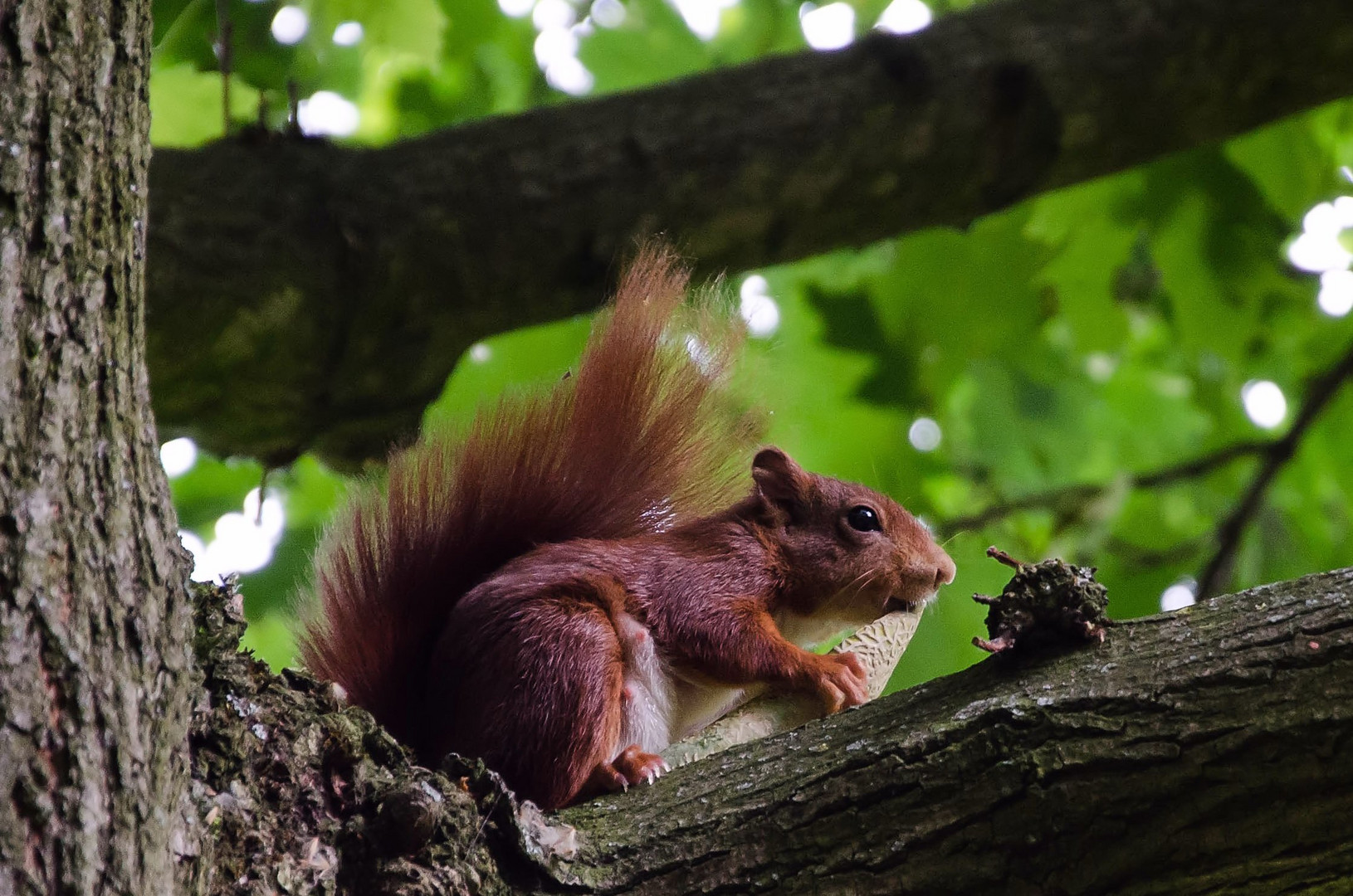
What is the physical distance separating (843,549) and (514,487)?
670 mm

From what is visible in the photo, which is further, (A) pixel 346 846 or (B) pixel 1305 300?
(B) pixel 1305 300

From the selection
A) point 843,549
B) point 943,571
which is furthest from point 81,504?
point 943,571

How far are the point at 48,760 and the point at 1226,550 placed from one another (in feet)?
10.7

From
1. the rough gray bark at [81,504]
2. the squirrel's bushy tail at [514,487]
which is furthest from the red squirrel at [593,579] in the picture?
the rough gray bark at [81,504]

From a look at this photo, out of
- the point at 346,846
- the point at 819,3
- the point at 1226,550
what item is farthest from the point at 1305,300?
the point at 346,846

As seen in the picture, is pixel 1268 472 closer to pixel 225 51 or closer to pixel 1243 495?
pixel 1243 495

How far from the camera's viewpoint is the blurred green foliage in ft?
9.55

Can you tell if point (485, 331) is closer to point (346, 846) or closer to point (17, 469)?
point (346, 846)

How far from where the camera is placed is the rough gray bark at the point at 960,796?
130 centimetres

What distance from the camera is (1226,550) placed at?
3602 mm

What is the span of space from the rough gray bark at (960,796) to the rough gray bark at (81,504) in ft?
0.59

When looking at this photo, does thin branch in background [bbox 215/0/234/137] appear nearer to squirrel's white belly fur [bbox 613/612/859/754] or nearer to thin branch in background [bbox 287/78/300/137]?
thin branch in background [bbox 287/78/300/137]

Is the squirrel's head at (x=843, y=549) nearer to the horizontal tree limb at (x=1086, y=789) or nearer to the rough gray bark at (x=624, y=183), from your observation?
the rough gray bark at (x=624, y=183)

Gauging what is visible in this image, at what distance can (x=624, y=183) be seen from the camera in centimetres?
255
